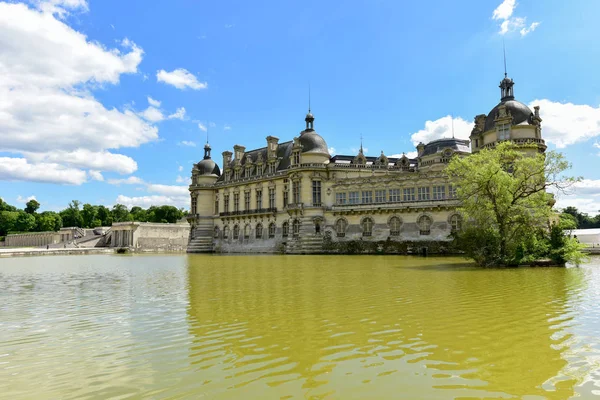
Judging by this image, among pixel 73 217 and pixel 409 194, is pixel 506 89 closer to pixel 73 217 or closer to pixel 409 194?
pixel 409 194

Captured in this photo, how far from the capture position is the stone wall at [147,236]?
77.8 meters

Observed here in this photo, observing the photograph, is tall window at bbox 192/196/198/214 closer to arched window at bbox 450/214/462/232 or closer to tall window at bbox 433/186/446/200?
tall window at bbox 433/186/446/200

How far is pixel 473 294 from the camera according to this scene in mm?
14203

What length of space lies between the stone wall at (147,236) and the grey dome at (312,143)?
36.2 meters

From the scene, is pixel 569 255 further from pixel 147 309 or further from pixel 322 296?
pixel 147 309

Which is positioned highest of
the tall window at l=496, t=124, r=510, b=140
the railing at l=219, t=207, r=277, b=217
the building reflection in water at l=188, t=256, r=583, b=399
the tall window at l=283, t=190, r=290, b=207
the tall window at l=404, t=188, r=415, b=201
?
the tall window at l=496, t=124, r=510, b=140

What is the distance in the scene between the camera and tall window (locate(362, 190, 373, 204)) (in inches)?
1855

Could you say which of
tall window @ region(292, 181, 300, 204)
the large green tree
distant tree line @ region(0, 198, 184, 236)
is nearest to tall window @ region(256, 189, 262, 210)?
tall window @ region(292, 181, 300, 204)

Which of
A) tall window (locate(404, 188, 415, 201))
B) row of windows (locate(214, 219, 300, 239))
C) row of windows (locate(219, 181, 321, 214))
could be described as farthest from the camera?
row of windows (locate(214, 219, 300, 239))

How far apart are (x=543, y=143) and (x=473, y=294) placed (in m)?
33.8

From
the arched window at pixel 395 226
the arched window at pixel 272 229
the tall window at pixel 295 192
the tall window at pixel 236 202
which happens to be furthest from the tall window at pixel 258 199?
the arched window at pixel 395 226

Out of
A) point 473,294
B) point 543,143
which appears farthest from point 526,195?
point 543,143

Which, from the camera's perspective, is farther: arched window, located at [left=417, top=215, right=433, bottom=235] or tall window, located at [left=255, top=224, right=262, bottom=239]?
tall window, located at [left=255, top=224, right=262, bottom=239]

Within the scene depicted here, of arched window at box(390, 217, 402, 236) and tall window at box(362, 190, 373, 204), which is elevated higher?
tall window at box(362, 190, 373, 204)
